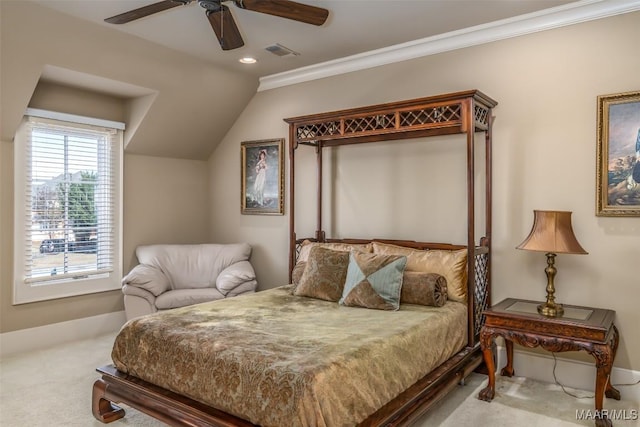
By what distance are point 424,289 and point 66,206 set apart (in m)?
3.68

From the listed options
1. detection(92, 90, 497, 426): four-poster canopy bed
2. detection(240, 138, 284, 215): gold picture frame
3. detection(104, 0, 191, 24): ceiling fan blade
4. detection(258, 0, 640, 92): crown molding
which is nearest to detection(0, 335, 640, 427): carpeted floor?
detection(92, 90, 497, 426): four-poster canopy bed

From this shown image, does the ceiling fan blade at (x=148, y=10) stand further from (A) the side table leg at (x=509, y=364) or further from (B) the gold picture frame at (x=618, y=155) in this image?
(A) the side table leg at (x=509, y=364)

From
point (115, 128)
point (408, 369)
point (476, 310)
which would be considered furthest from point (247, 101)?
point (408, 369)

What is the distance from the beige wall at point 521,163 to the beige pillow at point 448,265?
1.27 ft

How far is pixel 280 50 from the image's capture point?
4.26m

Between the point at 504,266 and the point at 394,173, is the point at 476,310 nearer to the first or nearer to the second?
the point at 504,266

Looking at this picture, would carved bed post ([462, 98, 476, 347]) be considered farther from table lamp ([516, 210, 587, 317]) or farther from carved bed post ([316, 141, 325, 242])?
carved bed post ([316, 141, 325, 242])

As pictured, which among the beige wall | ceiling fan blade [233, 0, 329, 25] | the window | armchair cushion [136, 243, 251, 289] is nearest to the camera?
ceiling fan blade [233, 0, 329, 25]

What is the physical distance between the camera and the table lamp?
2.94m

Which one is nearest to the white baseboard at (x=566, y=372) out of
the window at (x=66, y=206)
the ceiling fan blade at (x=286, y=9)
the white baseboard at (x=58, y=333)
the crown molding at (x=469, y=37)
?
the crown molding at (x=469, y=37)

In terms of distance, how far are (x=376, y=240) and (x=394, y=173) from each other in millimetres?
667

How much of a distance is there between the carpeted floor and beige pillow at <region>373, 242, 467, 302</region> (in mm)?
709

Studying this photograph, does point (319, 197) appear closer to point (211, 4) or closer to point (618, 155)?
point (211, 4)

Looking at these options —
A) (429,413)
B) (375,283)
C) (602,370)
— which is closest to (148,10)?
(375,283)
